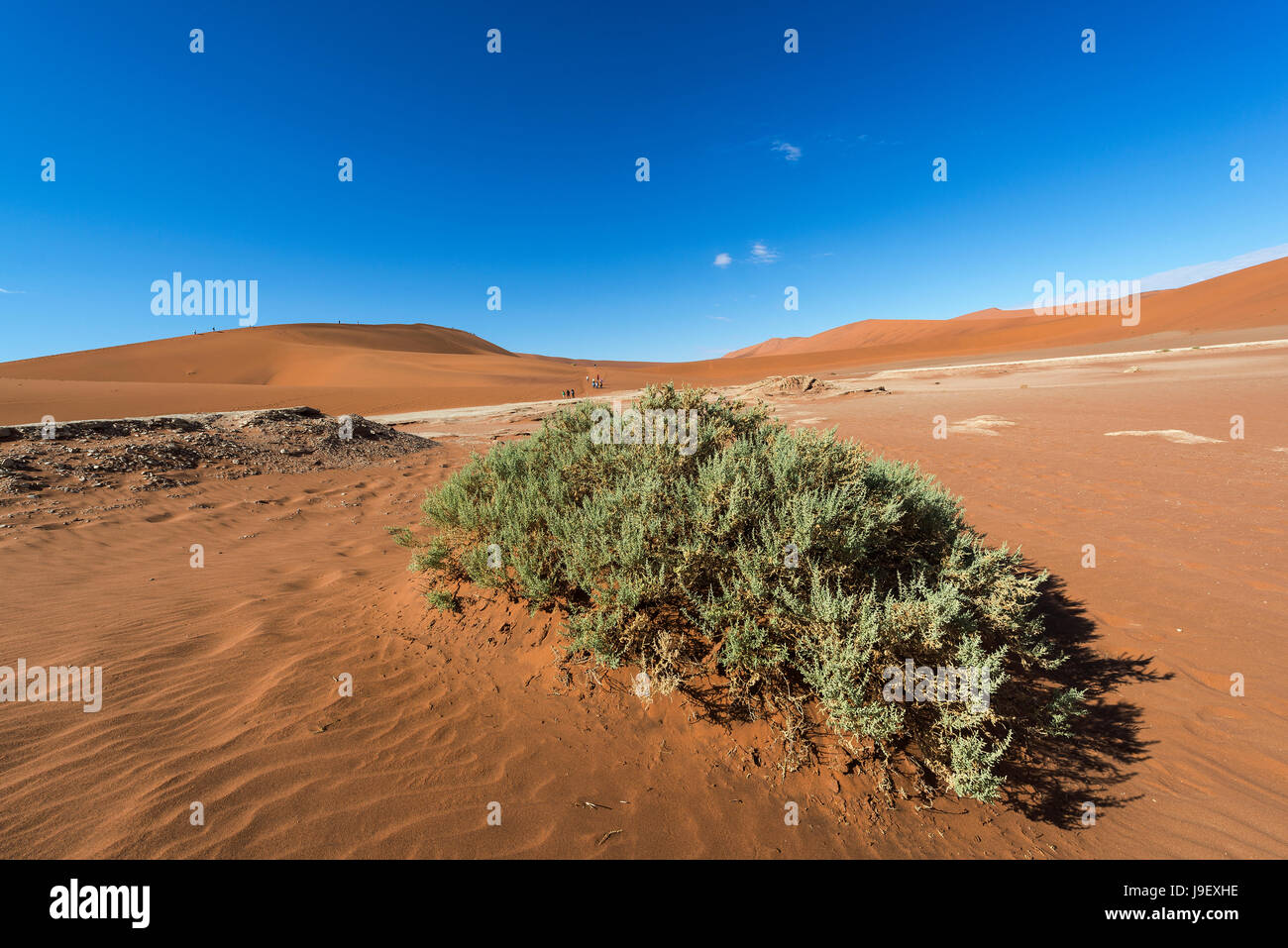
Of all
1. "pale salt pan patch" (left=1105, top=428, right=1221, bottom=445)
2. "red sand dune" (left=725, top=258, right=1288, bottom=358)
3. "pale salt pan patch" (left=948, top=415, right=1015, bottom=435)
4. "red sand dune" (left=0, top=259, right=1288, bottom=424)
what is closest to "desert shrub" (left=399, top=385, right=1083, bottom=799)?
"pale salt pan patch" (left=1105, top=428, right=1221, bottom=445)

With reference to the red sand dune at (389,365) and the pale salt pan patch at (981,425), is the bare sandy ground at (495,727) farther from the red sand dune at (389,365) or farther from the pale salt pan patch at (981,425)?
the red sand dune at (389,365)

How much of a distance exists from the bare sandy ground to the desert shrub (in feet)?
1.05

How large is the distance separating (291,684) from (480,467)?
2276 millimetres

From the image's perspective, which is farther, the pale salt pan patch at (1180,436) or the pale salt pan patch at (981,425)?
the pale salt pan patch at (981,425)

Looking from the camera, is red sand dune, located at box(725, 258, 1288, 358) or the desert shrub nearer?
the desert shrub

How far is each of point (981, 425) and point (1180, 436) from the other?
150 inches

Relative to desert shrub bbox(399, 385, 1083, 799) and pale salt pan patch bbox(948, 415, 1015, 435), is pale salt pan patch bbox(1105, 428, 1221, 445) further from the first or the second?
desert shrub bbox(399, 385, 1083, 799)

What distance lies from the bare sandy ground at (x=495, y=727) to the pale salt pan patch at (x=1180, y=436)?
3812 millimetres

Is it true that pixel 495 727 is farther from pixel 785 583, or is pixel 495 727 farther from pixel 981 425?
pixel 981 425

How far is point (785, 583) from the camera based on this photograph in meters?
3.20

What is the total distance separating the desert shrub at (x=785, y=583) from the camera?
9.43 ft

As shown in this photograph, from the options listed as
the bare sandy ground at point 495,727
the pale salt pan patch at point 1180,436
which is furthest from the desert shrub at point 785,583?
the pale salt pan patch at point 1180,436

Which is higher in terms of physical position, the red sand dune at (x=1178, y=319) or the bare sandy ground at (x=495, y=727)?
the red sand dune at (x=1178, y=319)

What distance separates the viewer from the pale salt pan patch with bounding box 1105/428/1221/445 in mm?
10050
